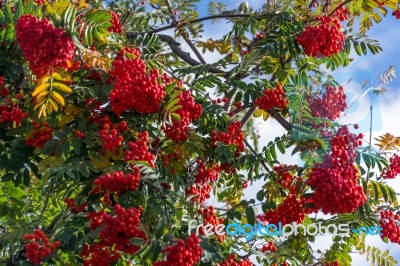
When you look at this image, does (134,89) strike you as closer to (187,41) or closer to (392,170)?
(392,170)

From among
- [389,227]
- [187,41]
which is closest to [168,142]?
[389,227]

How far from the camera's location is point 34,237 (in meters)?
4.04

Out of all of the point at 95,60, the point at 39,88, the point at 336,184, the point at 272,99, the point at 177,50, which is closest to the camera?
the point at 336,184

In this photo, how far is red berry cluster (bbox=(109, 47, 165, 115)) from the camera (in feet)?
14.0

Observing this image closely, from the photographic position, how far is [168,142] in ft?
15.7

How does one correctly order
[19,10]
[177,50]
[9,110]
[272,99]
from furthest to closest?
[177,50] < [272,99] < [9,110] < [19,10]

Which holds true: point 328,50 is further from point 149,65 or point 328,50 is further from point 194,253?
point 194,253

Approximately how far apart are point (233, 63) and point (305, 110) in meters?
0.87

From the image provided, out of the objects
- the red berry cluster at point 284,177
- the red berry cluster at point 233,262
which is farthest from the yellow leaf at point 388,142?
the red berry cluster at point 233,262

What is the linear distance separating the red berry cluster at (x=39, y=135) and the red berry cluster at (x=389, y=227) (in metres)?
1.93

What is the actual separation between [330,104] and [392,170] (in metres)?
0.57

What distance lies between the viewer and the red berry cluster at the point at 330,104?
5.08 meters

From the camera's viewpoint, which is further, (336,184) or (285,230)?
(285,230)

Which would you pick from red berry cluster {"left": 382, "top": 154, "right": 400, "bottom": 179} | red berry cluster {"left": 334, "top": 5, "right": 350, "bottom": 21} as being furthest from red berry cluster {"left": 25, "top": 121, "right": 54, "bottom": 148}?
red berry cluster {"left": 334, "top": 5, "right": 350, "bottom": 21}
